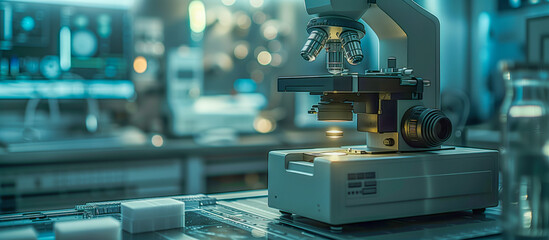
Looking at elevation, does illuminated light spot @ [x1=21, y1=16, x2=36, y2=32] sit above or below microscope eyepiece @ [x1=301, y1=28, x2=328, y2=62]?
above

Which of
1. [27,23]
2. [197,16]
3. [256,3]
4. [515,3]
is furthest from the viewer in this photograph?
[256,3]

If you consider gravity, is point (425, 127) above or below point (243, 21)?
below

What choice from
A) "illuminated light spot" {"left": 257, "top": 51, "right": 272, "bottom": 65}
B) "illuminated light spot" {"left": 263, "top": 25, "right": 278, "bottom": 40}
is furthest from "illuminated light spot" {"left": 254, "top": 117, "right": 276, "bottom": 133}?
"illuminated light spot" {"left": 263, "top": 25, "right": 278, "bottom": 40}

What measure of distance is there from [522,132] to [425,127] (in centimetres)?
33

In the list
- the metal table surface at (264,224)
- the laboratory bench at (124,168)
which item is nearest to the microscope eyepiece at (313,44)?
the metal table surface at (264,224)

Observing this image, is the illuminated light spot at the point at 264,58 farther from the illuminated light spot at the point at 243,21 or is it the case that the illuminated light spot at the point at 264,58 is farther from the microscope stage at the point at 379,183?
the microscope stage at the point at 379,183

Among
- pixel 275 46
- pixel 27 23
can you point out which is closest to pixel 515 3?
pixel 275 46

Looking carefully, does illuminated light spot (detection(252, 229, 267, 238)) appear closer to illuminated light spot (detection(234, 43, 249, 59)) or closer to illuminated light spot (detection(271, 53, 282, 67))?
illuminated light spot (detection(234, 43, 249, 59))

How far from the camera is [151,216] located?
3.86 feet

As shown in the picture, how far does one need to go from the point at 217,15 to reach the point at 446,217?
8.70ft

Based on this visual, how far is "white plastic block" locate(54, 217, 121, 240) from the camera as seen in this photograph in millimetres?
976

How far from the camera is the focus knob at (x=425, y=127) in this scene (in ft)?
4.15

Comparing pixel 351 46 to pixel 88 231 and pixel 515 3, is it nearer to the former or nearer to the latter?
pixel 88 231

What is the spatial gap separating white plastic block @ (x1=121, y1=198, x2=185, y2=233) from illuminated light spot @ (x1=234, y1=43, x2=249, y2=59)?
8.51 ft
